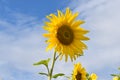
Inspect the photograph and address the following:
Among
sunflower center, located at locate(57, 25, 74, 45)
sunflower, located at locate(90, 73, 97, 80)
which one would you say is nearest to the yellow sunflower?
sunflower, located at locate(90, 73, 97, 80)

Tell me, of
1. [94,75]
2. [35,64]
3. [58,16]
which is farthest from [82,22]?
[94,75]

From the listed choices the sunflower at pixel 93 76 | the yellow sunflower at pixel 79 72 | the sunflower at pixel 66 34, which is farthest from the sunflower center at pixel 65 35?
the sunflower at pixel 93 76

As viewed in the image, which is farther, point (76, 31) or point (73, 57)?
point (76, 31)

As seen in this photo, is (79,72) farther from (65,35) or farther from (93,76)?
(65,35)

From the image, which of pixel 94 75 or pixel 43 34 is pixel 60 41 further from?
pixel 94 75

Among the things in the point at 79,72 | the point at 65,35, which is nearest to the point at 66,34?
the point at 65,35

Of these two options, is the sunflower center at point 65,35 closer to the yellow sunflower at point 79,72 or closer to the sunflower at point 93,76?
the yellow sunflower at point 79,72

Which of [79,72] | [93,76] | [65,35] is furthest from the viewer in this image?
[93,76]
